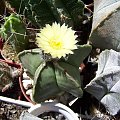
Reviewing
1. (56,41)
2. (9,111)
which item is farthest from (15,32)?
(9,111)

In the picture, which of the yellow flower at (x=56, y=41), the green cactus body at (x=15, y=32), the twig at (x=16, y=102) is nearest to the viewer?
the yellow flower at (x=56, y=41)

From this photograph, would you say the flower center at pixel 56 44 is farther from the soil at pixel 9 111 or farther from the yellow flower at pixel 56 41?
the soil at pixel 9 111

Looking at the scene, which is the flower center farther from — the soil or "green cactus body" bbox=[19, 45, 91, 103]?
the soil

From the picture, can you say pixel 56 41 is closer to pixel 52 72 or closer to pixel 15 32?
pixel 52 72

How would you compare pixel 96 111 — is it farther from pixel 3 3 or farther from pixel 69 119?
pixel 3 3

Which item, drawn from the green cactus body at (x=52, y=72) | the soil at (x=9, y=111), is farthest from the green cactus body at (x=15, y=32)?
the soil at (x=9, y=111)

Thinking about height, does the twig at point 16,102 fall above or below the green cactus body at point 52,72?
below

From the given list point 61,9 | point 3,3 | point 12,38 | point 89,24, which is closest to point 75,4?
point 61,9
